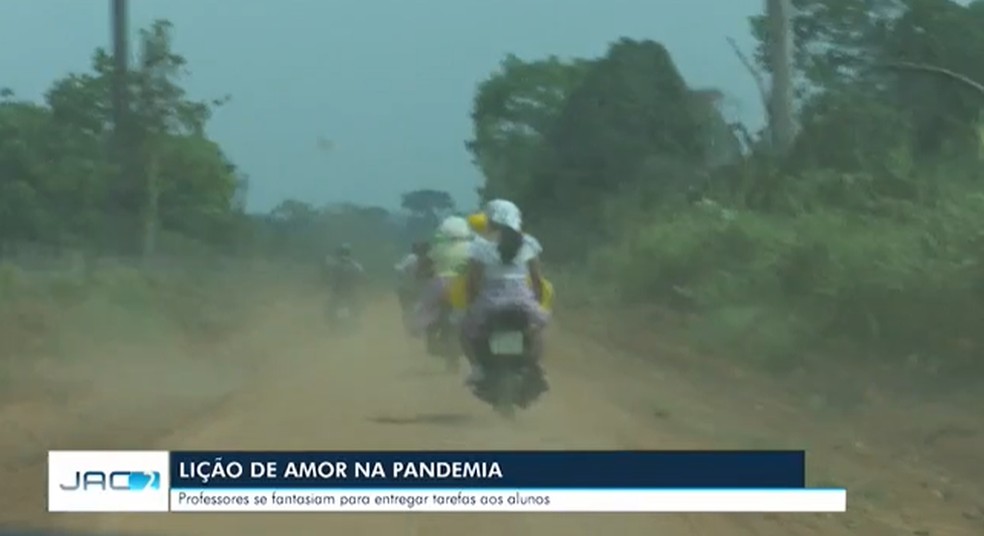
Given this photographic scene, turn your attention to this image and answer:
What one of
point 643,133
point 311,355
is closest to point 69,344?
point 311,355

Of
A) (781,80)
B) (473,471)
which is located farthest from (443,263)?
(781,80)

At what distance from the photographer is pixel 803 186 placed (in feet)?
41.7

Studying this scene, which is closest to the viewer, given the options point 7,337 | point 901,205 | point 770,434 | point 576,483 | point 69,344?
point 576,483

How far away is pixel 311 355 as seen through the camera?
1148 centimetres

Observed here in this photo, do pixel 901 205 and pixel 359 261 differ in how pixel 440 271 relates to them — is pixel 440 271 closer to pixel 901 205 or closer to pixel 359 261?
pixel 359 261

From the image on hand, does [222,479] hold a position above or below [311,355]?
below

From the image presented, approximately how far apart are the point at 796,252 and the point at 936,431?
351cm

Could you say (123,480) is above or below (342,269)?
below

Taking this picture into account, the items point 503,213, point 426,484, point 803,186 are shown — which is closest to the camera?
point 426,484

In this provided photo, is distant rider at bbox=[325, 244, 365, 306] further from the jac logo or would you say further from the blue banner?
the jac logo

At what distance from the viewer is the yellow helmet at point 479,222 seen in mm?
7238

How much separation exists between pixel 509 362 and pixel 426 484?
259 cm
